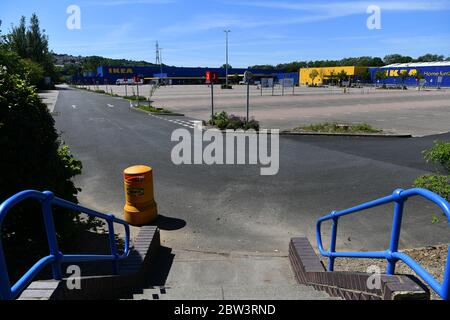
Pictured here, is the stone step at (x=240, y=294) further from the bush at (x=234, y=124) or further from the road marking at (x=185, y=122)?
the road marking at (x=185, y=122)

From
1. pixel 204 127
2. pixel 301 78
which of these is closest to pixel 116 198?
pixel 204 127

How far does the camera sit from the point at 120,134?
61.3 ft

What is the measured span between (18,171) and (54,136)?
0.85 metres

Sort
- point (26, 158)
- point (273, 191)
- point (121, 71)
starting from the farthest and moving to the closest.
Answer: point (121, 71) < point (273, 191) < point (26, 158)

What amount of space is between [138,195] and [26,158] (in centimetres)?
311

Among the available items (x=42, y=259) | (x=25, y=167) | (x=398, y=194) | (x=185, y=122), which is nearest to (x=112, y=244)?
(x=25, y=167)

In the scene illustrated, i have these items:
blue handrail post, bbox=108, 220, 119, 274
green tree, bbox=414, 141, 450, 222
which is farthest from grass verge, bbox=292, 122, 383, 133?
blue handrail post, bbox=108, 220, 119, 274

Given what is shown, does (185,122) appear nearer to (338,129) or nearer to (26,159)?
(338,129)

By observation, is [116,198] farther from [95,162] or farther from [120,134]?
[120,134]

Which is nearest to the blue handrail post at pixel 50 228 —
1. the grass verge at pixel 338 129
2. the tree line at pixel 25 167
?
the tree line at pixel 25 167

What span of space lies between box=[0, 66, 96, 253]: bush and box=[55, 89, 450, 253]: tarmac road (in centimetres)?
254

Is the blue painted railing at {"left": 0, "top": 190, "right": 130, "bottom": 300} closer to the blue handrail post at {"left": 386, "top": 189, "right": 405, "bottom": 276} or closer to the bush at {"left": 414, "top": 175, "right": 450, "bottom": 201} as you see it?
the blue handrail post at {"left": 386, "top": 189, "right": 405, "bottom": 276}

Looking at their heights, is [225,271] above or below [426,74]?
below

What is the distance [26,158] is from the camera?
450cm
